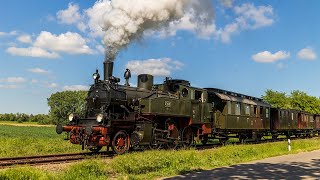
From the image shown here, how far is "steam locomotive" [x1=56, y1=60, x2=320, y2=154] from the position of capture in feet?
46.9

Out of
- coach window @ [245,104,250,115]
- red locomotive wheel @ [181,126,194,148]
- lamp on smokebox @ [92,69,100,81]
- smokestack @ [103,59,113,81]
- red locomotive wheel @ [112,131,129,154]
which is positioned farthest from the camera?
coach window @ [245,104,250,115]

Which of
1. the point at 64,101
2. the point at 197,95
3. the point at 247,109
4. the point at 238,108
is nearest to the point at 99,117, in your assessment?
the point at 197,95

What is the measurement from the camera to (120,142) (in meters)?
14.6

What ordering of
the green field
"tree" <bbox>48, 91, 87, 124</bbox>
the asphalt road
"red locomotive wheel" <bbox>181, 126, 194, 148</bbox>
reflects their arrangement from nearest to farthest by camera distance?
1. the green field
2. the asphalt road
3. "red locomotive wheel" <bbox>181, 126, 194, 148</bbox>
4. "tree" <bbox>48, 91, 87, 124</bbox>

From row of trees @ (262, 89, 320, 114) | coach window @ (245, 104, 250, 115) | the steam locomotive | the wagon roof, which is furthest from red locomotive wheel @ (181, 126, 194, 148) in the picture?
row of trees @ (262, 89, 320, 114)

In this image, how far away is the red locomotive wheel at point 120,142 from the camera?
14242mm

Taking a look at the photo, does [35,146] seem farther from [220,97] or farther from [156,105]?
[220,97]

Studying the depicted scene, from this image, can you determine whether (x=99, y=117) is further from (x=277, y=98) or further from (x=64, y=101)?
(x=64, y=101)

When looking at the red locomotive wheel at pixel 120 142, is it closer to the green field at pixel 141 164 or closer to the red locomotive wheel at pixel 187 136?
the green field at pixel 141 164

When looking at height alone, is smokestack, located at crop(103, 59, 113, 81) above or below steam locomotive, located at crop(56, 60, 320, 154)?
above

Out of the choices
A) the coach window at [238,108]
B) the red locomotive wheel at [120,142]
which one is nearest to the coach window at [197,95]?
the coach window at [238,108]

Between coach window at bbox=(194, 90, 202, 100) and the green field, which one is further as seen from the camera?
coach window at bbox=(194, 90, 202, 100)

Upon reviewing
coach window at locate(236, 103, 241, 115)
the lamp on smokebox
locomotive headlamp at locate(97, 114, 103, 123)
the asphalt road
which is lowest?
the asphalt road

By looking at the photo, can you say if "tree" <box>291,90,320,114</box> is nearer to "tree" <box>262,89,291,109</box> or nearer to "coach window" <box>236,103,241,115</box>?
"tree" <box>262,89,291,109</box>
